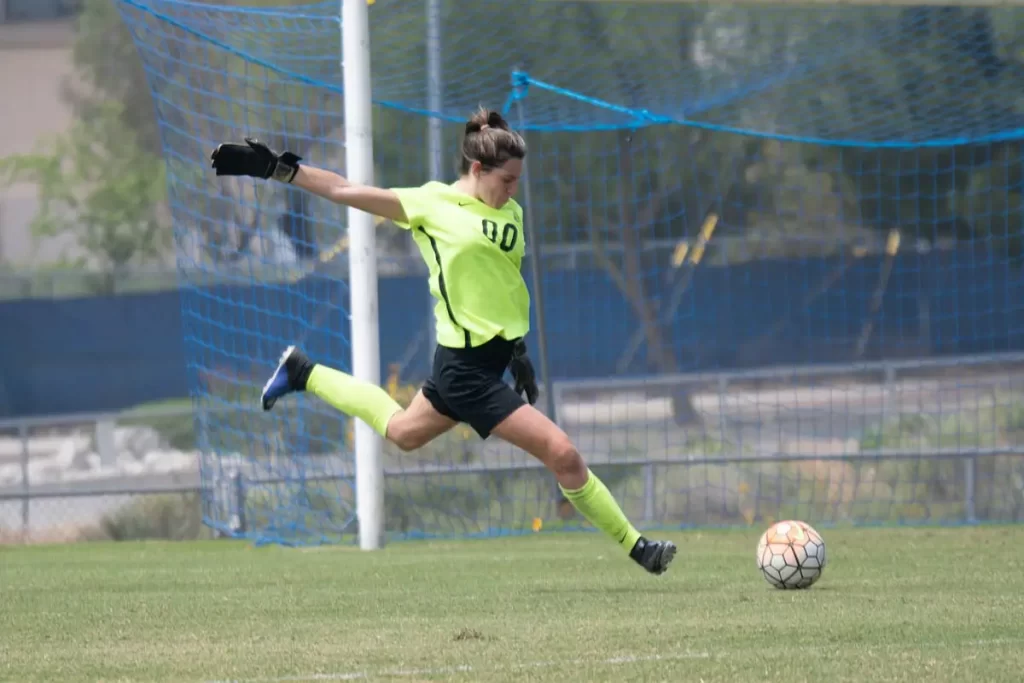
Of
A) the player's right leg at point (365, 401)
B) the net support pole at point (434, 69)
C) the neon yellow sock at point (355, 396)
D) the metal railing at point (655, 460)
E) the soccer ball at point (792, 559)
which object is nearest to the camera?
the soccer ball at point (792, 559)

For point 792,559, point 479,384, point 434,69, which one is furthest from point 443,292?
point 434,69

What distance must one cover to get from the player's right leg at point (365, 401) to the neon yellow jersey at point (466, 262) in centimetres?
47

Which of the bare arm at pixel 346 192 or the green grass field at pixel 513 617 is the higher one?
the bare arm at pixel 346 192

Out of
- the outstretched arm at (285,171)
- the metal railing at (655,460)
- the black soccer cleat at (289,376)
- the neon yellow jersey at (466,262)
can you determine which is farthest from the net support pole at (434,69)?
the outstretched arm at (285,171)

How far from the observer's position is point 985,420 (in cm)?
1594

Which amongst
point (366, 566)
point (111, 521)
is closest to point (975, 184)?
point (111, 521)

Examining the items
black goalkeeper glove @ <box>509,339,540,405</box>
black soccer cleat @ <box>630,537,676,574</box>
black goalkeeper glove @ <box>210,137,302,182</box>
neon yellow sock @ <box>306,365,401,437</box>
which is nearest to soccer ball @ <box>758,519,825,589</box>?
black soccer cleat @ <box>630,537,676,574</box>

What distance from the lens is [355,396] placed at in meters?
7.64

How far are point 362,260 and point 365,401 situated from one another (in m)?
2.10

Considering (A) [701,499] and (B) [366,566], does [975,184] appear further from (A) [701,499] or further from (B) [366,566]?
(B) [366,566]

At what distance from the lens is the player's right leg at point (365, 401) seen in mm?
7242

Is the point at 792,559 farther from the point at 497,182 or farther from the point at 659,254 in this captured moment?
the point at 659,254

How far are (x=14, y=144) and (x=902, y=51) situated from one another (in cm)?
1736

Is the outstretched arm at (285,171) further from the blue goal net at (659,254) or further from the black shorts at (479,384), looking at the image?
the blue goal net at (659,254)
